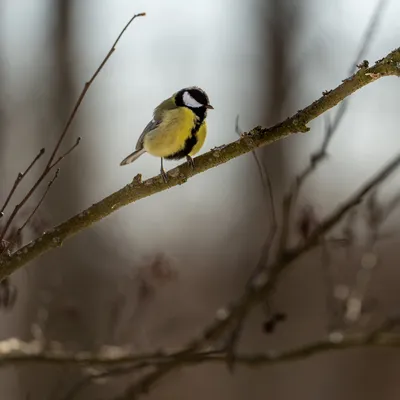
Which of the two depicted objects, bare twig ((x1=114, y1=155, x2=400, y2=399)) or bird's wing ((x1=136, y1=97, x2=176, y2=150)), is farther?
bird's wing ((x1=136, y1=97, x2=176, y2=150))

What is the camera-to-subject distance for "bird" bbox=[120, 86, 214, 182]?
1390 millimetres

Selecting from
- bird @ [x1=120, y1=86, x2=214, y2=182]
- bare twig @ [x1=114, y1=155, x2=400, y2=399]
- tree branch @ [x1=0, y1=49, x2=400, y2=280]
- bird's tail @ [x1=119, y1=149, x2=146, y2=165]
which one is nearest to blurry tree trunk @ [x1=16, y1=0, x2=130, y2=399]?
bird's tail @ [x1=119, y1=149, x2=146, y2=165]

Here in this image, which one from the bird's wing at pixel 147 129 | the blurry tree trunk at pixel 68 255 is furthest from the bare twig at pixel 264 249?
the blurry tree trunk at pixel 68 255

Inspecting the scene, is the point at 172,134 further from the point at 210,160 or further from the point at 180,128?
the point at 210,160

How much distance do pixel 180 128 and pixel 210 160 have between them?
504mm

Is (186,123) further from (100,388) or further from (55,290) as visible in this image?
(100,388)

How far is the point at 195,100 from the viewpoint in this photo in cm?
145

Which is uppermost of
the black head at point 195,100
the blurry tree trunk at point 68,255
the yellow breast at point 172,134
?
the blurry tree trunk at point 68,255

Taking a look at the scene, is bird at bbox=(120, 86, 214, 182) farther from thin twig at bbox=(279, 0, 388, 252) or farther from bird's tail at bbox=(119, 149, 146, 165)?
thin twig at bbox=(279, 0, 388, 252)

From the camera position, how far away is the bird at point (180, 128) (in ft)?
4.56

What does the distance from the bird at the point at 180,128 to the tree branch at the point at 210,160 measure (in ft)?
1.38

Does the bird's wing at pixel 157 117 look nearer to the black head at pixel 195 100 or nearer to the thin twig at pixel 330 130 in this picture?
the black head at pixel 195 100

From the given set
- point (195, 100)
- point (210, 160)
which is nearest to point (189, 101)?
point (195, 100)

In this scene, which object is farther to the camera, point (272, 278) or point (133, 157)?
point (133, 157)
